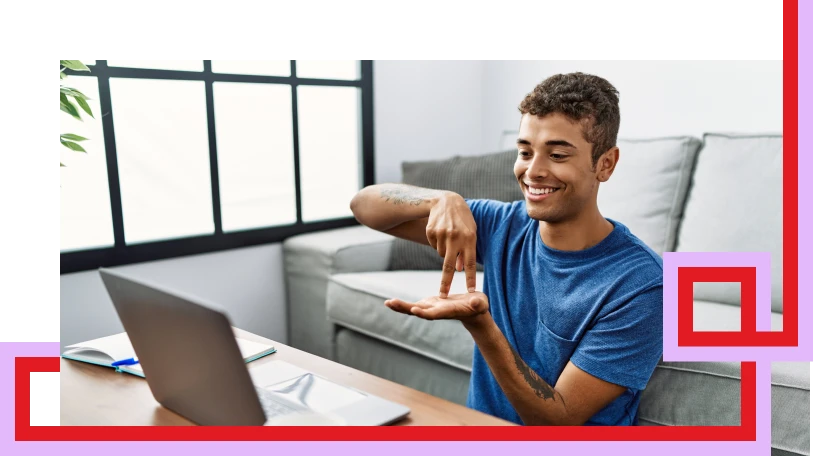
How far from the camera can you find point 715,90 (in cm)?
236

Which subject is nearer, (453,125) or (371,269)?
(371,269)

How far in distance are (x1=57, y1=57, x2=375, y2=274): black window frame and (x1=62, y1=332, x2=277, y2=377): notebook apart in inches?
39.1

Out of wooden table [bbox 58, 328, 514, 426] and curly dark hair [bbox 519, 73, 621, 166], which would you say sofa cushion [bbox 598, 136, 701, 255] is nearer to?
curly dark hair [bbox 519, 73, 621, 166]

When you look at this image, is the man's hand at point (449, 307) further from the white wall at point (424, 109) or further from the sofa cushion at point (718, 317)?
the white wall at point (424, 109)

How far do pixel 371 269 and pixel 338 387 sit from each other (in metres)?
1.48

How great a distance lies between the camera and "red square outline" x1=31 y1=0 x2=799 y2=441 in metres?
0.81

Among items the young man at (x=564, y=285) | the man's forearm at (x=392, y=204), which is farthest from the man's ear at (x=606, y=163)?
the man's forearm at (x=392, y=204)

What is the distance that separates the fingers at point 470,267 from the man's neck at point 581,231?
0.56 feet

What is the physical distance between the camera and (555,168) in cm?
119

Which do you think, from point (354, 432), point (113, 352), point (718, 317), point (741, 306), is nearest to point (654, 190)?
point (718, 317)
